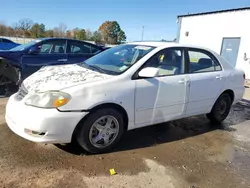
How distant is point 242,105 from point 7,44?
15647mm

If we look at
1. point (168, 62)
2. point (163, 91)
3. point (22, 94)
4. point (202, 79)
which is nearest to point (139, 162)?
point (163, 91)

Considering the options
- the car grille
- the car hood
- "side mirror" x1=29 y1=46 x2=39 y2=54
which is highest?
"side mirror" x1=29 y1=46 x2=39 y2=54

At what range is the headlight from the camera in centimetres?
299

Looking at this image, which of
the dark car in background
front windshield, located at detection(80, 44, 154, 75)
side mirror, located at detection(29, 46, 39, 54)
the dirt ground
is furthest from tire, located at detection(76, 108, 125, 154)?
side mirror, located at detection(29, 46, 39, 54)

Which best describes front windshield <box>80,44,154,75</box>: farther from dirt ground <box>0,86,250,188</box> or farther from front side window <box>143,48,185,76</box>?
dirt ground <box>0,86,250,188</box>

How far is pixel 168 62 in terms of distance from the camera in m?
4.12

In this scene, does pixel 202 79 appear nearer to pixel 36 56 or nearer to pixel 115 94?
pixel 115 94

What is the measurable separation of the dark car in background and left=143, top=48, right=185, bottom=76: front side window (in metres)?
3.58

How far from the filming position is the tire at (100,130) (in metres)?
3.23

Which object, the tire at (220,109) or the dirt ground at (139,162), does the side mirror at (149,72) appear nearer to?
the dirt ground at (139,162)

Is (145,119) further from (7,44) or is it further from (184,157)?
(7,44)

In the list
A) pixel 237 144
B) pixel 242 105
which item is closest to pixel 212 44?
pixel 242 105

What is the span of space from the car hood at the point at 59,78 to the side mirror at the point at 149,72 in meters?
0.50

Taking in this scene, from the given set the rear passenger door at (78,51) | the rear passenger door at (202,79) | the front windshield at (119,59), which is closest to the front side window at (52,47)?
the rear passenger door at (78,51)
